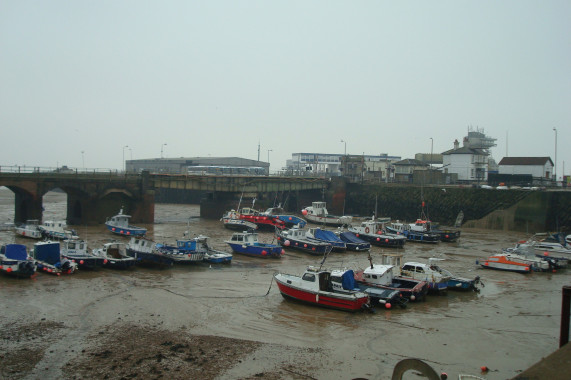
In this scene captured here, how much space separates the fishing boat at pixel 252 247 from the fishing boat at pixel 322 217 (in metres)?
22.6

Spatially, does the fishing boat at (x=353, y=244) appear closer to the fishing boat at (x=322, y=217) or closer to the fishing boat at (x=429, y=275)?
the fishing boat at (x=429, y=275)

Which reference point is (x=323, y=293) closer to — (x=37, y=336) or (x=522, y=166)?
(x=37, y=336)

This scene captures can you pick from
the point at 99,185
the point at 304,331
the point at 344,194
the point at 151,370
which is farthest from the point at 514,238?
the point at 151,370

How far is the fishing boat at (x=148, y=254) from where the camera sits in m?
32.4

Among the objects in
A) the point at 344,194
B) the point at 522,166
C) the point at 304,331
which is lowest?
the point at 304,331

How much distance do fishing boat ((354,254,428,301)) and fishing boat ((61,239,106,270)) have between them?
15296 millimetres

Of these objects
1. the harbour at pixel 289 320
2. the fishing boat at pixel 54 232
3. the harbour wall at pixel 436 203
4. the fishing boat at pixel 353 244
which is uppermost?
the harbour wall at pixel 436 203

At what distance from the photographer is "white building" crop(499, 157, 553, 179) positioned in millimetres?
76938

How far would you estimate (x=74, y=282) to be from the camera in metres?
27.9

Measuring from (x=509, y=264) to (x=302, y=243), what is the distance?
15.0m

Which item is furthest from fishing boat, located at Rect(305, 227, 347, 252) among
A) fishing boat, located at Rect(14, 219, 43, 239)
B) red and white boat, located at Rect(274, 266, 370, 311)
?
fishing boat, located at Rect(14, 219, 43, 239)

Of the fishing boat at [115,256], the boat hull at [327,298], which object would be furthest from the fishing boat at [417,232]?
the fishing boat at [115,256]

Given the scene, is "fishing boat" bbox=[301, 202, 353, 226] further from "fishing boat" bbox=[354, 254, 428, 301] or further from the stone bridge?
"fishing boat" bbox=[354, 254, 428, 301]

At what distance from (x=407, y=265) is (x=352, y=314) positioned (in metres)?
7.10
